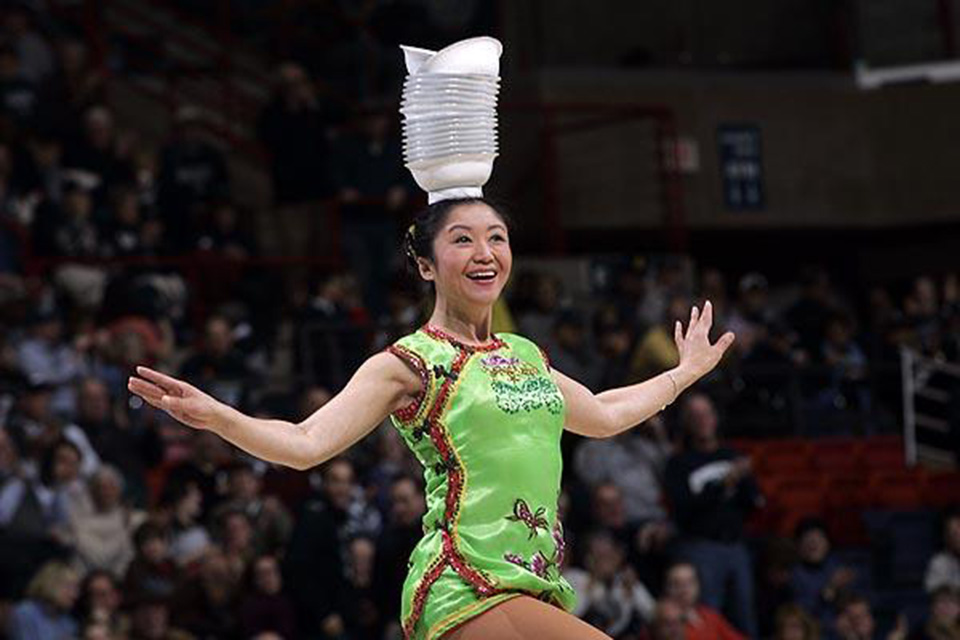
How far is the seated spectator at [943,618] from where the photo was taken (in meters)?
13.3

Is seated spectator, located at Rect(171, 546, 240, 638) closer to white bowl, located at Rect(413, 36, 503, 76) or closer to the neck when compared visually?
the neck

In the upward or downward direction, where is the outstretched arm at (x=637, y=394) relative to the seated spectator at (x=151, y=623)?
upward

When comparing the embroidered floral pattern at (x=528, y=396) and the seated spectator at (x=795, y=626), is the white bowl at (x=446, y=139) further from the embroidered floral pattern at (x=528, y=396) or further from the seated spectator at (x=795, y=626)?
the seated spectator at (x=795, y=626)

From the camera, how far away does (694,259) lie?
20.7 meters

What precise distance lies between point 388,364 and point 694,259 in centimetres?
1477

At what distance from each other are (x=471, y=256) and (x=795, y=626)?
677 cm

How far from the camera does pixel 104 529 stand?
12055 millimetres

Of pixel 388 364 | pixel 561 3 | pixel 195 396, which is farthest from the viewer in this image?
pixel 561 3

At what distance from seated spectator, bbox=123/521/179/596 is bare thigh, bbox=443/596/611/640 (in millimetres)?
6154

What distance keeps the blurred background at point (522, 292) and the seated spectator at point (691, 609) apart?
0.02 meters

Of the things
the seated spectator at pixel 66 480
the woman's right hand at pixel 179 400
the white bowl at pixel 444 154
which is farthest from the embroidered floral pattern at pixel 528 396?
the seated spectator at pixel 66 480

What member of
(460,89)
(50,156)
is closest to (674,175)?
(50,156)

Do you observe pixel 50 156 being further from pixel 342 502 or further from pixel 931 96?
pixel 931 96

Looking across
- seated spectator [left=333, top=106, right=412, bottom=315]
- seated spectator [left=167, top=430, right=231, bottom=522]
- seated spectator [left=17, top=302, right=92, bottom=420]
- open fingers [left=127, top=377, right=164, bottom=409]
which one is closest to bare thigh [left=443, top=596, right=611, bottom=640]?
open fingers [left=127, top=377, right=164, bottom=409]
